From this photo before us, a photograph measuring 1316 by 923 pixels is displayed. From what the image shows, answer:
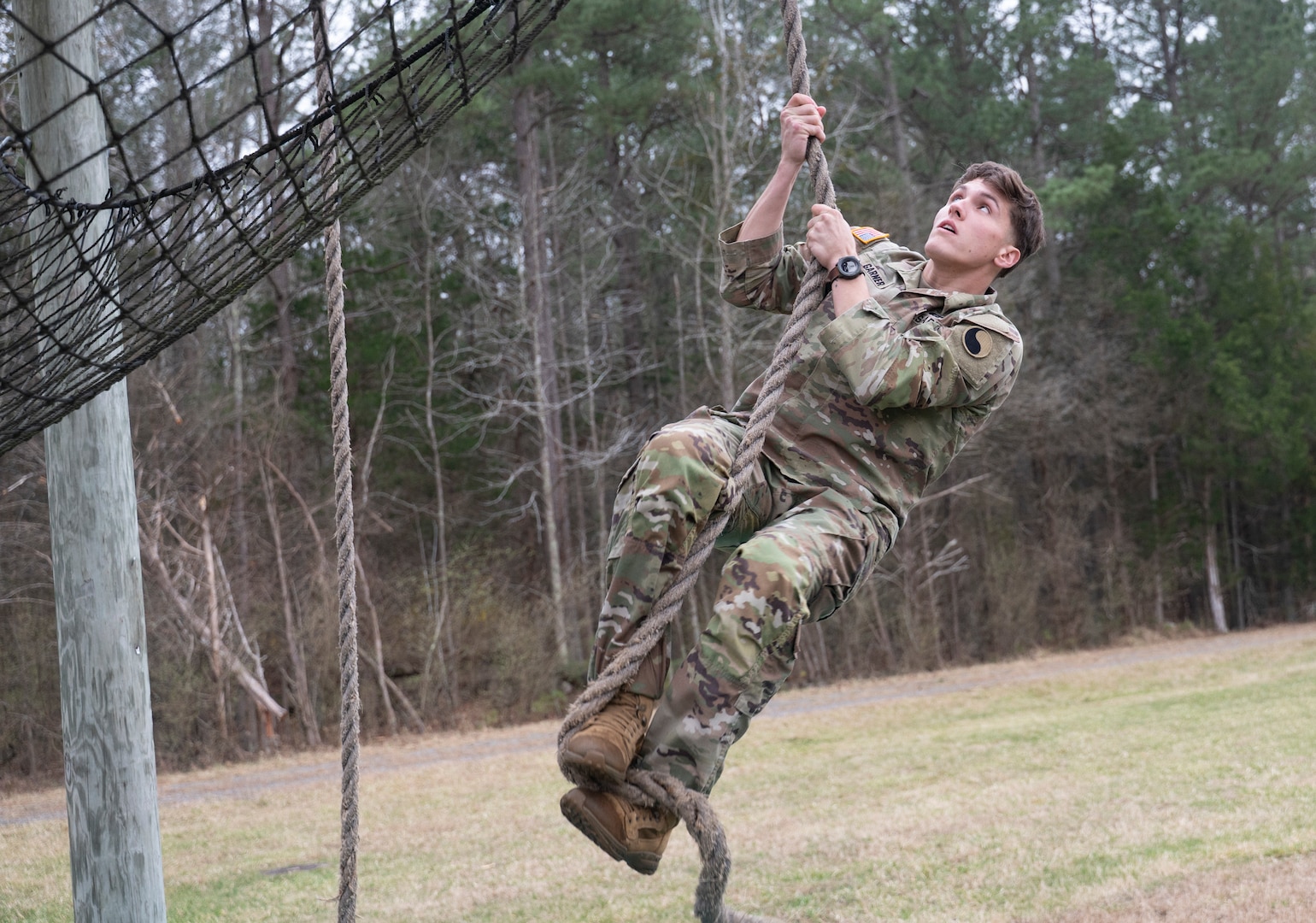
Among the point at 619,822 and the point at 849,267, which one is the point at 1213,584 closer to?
the point at 849,267

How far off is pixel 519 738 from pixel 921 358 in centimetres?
1107

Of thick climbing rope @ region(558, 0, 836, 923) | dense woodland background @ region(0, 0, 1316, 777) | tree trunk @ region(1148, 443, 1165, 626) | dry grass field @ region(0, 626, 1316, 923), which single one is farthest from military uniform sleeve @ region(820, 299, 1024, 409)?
tree trunk @ region(1148, 443, 1165, 626)

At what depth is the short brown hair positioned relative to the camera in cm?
308

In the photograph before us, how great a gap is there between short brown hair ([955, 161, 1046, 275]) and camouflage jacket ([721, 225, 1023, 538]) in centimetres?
16

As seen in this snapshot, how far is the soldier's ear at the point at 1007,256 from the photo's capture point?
10.1 feet

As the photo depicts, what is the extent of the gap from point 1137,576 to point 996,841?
18.2m

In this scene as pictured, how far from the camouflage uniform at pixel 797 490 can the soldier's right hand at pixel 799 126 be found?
359 millimetres

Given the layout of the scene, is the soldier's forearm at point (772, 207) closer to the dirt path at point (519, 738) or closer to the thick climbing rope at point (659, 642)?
the thick climbing rope at point (659, 642)

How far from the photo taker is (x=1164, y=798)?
25.3 ft

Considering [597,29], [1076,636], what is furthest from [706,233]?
[1076,636]

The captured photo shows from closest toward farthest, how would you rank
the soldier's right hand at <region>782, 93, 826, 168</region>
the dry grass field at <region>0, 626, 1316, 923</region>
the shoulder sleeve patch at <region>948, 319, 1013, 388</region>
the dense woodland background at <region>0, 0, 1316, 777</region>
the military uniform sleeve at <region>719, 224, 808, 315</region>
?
Answer: the shoulder sleeve patch at <region>948, 319, 1013, 388</region>
the soldier's right hand at <region>782, 93, 826, 168</region>
the military uniform sleeve at <region>719, 224, 808, 315</region>
the dry grass field at <region>0, 626, 1316, 923</region>
the dense woodland background at <region>0, 0, 1316, 777</region>

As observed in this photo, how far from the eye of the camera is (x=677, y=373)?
2053cm

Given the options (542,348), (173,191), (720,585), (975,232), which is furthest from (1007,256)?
(542,348)

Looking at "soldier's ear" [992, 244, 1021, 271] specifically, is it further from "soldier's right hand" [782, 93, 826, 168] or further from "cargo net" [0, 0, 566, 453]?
"cargo net" [0, 0, 566, 453]
